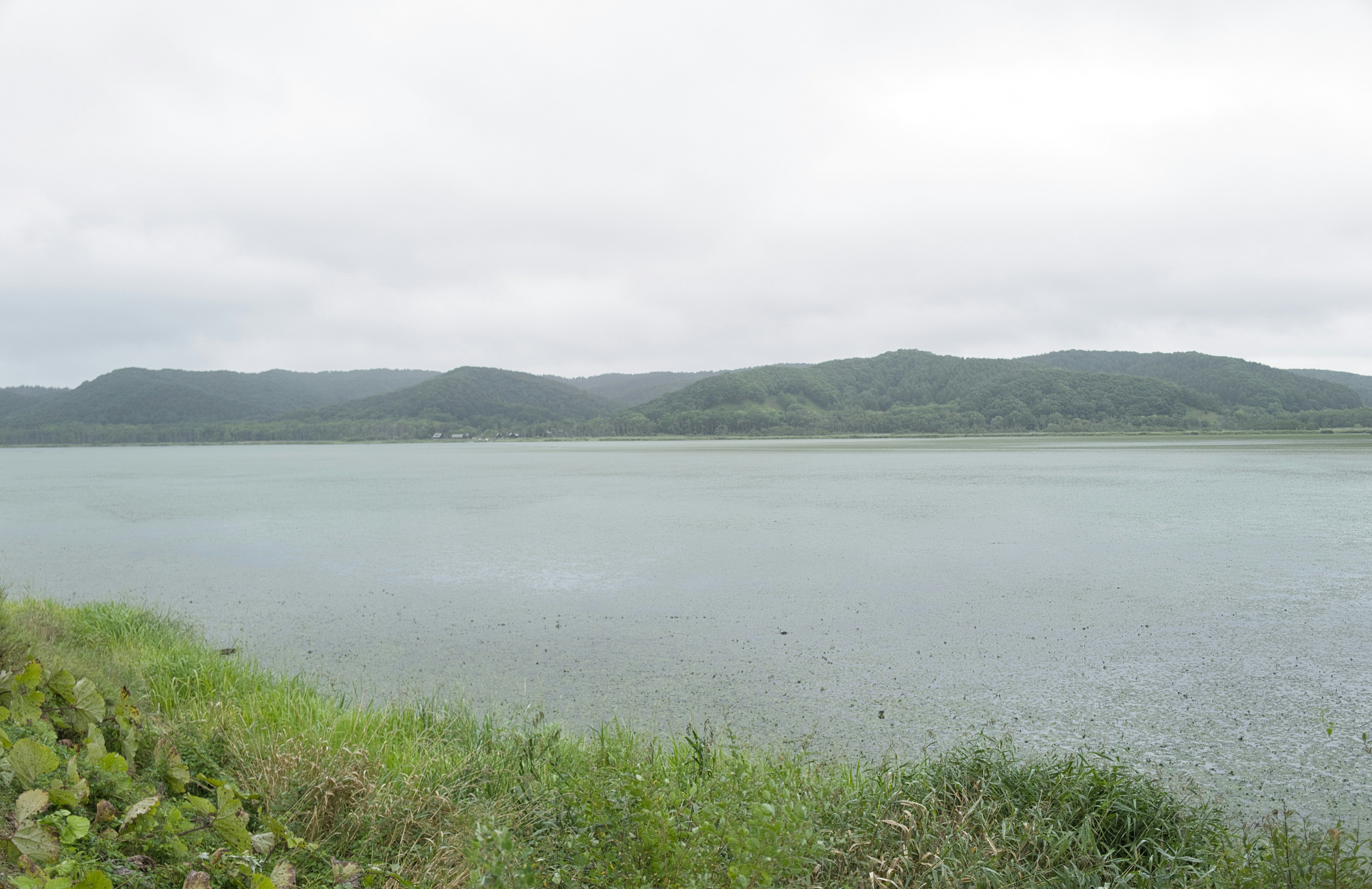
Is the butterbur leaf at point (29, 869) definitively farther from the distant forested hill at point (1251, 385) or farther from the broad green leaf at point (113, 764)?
the distant forested hill at point (1251, 385)

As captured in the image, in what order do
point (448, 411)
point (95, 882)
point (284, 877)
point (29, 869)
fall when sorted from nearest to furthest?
point (95, 882)
point (29, 869)
point (284, 877)
point (448, 411)

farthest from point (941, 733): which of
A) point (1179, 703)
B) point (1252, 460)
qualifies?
point (1252, 460)

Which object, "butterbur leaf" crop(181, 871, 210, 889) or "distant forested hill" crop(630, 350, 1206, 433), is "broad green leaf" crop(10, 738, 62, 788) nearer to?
"butterbur leaf" crop(181, 871, 210, 889)

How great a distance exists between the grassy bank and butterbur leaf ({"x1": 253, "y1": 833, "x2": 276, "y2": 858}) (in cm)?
1

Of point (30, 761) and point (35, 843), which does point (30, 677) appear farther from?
point (35, 843)

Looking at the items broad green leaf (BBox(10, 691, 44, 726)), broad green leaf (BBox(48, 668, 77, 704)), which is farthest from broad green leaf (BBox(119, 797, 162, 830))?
broad green leaf (BBox(48, 668, 77, 704))

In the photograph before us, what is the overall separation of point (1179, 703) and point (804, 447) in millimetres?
77953

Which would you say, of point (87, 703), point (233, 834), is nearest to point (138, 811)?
point (233, 834)

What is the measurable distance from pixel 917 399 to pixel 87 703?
166355 millimetres

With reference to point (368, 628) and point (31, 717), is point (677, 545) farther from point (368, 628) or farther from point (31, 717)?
point (31, 717)

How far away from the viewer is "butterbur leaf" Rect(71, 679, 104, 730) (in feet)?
11.9

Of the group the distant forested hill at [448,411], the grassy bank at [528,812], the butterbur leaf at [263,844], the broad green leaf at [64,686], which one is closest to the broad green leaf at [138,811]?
the grassy bank at [528,812]

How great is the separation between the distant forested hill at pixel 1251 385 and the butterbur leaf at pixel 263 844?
154 m

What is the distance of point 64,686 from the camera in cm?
368
